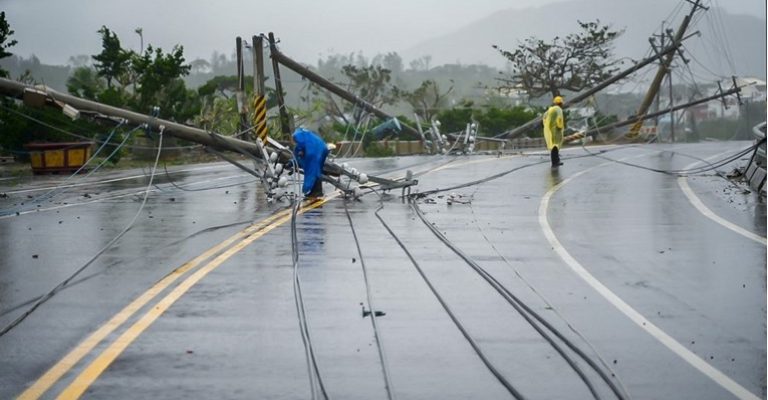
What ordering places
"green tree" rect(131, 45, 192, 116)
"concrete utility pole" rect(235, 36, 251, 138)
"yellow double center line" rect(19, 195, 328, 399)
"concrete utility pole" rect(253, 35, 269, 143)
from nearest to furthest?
1. "yellow double center line" rect(19, 195, 328, 399)
2. "concrete utility pole" rect(235, 36, 251, 138)
3. "concrete utility pole" rect(253, 35, 269, 143)
4. "green tree" rect(131, 45, 192, 116)

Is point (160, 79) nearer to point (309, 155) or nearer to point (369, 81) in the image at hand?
point (309, 155)

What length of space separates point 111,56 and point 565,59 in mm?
37181

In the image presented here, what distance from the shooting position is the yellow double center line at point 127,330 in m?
6.85

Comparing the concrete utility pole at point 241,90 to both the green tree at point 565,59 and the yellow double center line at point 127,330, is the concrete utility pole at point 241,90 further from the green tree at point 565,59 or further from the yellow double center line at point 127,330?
the green tree at point 565,59

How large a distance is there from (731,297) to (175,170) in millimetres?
26216

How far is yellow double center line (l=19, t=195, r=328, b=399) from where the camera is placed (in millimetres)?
6848

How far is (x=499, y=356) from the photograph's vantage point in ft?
25.6

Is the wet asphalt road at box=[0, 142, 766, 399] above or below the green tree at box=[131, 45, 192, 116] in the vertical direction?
below

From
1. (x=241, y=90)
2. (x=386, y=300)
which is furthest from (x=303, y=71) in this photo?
(x=386, y=300)

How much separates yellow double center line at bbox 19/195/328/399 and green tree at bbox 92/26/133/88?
3437cm

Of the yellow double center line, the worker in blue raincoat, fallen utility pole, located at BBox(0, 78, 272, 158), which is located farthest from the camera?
the worker in blue raincoat

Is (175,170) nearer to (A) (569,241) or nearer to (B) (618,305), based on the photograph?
(A) (569,241)

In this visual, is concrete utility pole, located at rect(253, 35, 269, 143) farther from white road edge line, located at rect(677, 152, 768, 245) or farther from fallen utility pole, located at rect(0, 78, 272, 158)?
white road edge line, located at rect(677, 152, 768, 245)

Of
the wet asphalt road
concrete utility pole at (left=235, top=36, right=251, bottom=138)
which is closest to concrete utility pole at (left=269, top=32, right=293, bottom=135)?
concrete utility pole at (left=235, top=36, right=251, bottom=138)
